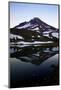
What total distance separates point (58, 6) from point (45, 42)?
1.32 feet

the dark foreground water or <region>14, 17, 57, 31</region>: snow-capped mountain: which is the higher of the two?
<region>14, 17, 57, 31</region>: snow-capped mountain

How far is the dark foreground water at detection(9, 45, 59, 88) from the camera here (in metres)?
2.37

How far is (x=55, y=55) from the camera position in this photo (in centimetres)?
249

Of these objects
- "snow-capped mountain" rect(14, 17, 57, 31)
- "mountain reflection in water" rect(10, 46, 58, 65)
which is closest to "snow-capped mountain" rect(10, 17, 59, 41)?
"snow-capped mountain" rect(14, 17, 57, 31)

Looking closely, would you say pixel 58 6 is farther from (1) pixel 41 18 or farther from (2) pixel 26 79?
(2) pixel 26 79

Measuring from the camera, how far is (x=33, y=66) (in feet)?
7.97

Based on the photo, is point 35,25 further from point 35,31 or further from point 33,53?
point 33,53

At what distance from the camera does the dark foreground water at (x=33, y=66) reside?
7.77ft

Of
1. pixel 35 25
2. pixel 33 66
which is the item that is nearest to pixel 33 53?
pixel 33 66

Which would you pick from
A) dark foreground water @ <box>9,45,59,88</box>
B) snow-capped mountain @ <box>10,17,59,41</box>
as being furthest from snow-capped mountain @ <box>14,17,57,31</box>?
dark foreground water @ <box>9,45,59,88</box>

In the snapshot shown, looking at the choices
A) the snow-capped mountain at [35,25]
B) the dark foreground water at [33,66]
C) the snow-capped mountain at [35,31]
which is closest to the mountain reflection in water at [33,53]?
the dark foreground water at [33,66]

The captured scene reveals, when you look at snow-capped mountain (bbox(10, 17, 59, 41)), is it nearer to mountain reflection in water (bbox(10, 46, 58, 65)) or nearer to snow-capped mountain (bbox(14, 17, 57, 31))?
snow-capped mountain (bbox(14, 17, 57, 31))

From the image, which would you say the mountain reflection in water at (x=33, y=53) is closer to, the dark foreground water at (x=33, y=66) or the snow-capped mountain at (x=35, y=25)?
the dark foreground water at (x=33, y=66)

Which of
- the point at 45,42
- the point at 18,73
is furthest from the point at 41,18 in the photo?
the point at 18,73
